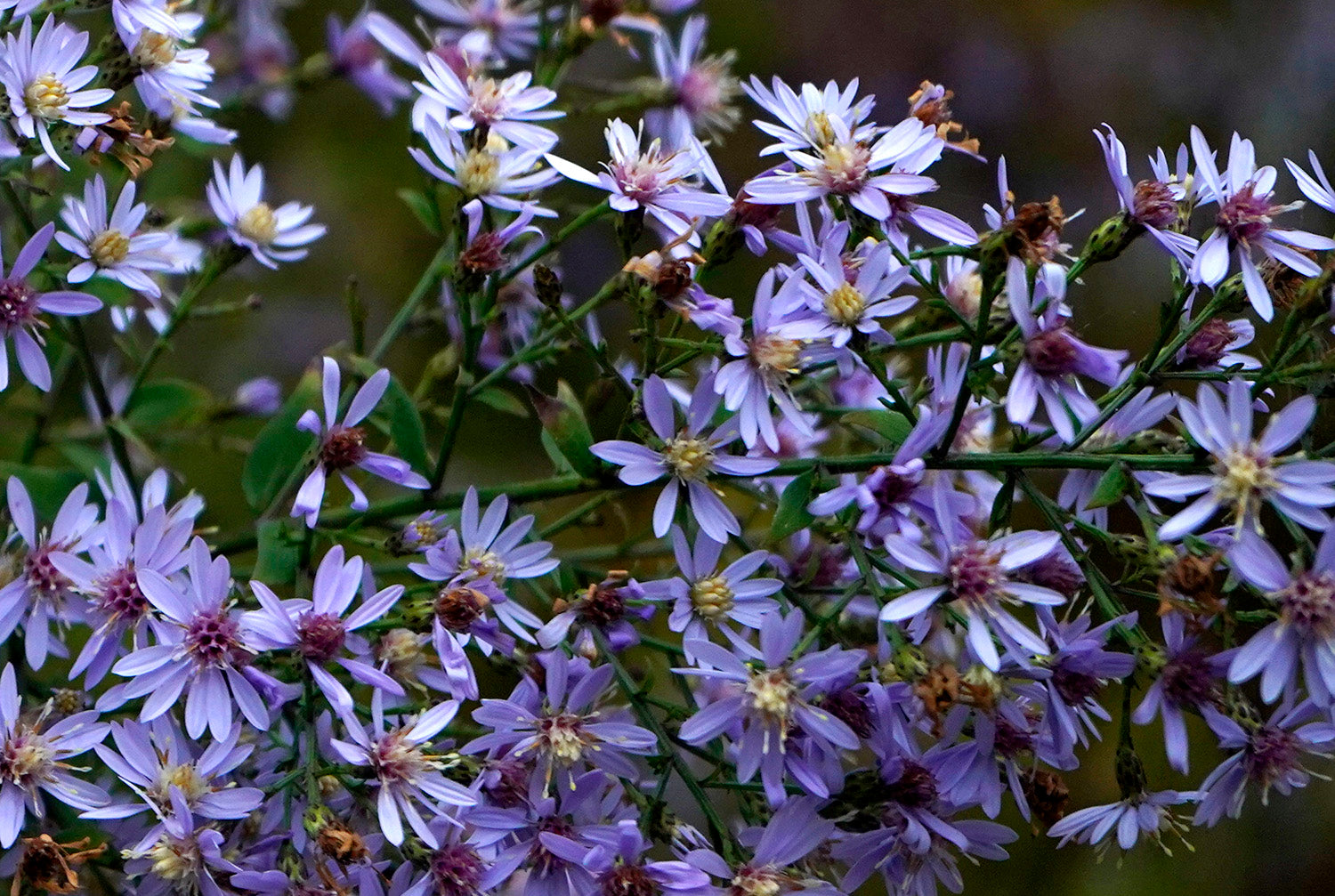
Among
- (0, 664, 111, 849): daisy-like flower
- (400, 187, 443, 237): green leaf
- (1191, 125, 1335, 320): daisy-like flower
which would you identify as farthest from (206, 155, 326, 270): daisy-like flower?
(1191, 125, 1335, 320): daisy-like flower

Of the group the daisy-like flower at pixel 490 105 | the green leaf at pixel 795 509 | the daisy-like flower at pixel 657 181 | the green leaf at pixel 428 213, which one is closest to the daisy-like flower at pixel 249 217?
the green leaf at pixel 428 213

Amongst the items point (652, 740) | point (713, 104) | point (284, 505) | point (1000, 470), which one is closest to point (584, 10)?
point (713, 104)

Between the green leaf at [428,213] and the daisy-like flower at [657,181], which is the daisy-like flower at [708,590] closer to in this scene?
the daisy-like flower at [657,181]

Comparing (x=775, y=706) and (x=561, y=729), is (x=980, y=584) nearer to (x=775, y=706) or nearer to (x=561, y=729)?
(x=775, y=706)

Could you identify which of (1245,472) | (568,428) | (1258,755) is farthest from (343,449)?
(1258,755)

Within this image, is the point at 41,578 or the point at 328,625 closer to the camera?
the point at 328,625

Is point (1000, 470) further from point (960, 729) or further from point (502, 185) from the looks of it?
point (502, 185)
